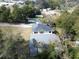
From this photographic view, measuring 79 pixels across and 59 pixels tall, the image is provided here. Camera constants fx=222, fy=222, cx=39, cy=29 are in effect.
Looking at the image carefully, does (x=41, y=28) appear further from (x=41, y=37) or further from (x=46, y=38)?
(x=46, y=38)

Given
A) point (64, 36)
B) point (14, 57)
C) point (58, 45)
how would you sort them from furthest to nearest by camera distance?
1. point (64, 36)
2. point (58, 45)
3. point (14, 57)

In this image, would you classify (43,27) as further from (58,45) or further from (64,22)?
(58,45)

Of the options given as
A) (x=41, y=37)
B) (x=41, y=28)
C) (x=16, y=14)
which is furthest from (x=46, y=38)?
(x=16, y=14)

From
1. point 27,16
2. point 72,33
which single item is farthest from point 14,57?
point 27,16

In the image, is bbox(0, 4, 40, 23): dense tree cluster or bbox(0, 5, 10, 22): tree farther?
bbox(0, 4, 40, 23): dense tree cluster

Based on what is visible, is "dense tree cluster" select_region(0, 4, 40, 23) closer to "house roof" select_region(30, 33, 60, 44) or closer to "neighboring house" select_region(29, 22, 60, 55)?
"neighboring house" select_region(29, 22, 60, 55)

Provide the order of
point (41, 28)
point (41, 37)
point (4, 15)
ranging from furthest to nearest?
point (4, 15) < point (41, 28) < point (41, 37)

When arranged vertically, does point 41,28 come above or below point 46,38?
below

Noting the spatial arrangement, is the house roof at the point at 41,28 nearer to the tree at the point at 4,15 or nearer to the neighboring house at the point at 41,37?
the neighboring house at the point at 41,37

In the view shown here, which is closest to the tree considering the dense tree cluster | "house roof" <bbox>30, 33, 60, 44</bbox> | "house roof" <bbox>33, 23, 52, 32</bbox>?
the dense tree cluster
